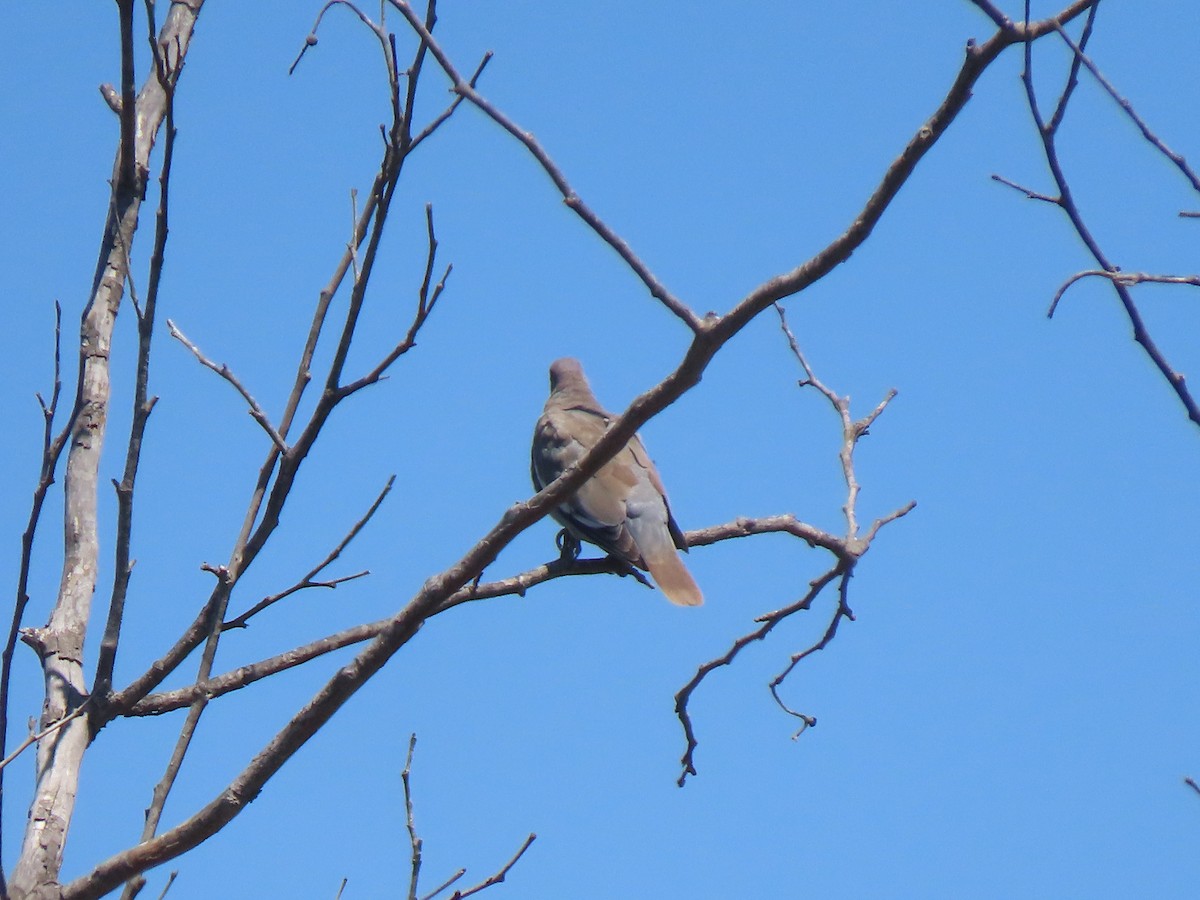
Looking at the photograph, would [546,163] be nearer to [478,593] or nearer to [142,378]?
[142,378]

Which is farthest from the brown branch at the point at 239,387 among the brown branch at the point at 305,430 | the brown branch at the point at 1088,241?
the brown branch at the point at 1088,241

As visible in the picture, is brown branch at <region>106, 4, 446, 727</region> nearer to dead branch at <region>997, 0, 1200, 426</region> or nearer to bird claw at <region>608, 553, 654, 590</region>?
dead branch at <region>997, 0, 1200, 426</region>

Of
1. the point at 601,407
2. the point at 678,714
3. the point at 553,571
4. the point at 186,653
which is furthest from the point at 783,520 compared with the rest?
the point at 601,407

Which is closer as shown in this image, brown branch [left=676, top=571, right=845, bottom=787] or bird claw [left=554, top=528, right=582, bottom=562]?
brown branch [left=676, top=571, right=845, bottom=787]

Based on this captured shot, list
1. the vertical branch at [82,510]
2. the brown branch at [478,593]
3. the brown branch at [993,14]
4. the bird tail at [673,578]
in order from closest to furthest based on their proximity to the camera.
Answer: the brown branch at [993,14] < the vertical branch at [82,510] < the brown branch at [478,593] < the bird tail at [673,578]

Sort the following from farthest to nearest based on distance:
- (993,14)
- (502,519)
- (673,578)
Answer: (673,578) → (502,519) → (993,14)

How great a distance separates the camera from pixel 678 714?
2.94m

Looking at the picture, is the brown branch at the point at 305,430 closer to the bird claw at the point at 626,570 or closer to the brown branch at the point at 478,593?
the brown branch at the point at 478,593

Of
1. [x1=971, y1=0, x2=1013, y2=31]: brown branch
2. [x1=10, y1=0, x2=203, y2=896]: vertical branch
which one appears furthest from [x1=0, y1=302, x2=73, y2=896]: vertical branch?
[x1=971, y1=0, x2=1013, y2=31]: brown branch

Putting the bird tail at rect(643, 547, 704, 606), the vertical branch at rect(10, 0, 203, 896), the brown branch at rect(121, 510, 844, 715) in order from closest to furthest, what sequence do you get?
the vertical branch at rect(10, 0, 203, 896)
the brown branch at rect(121, 510, 844, 715)
the bird tail at rect(643, 547, 704, 606)

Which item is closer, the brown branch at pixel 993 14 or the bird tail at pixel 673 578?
the brown branch at pixel 993 14

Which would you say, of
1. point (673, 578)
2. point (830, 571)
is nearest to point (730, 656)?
point (830, 571)

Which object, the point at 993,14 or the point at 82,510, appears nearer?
the point at 993,14

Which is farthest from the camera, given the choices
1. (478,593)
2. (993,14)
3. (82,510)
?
(478,593)
